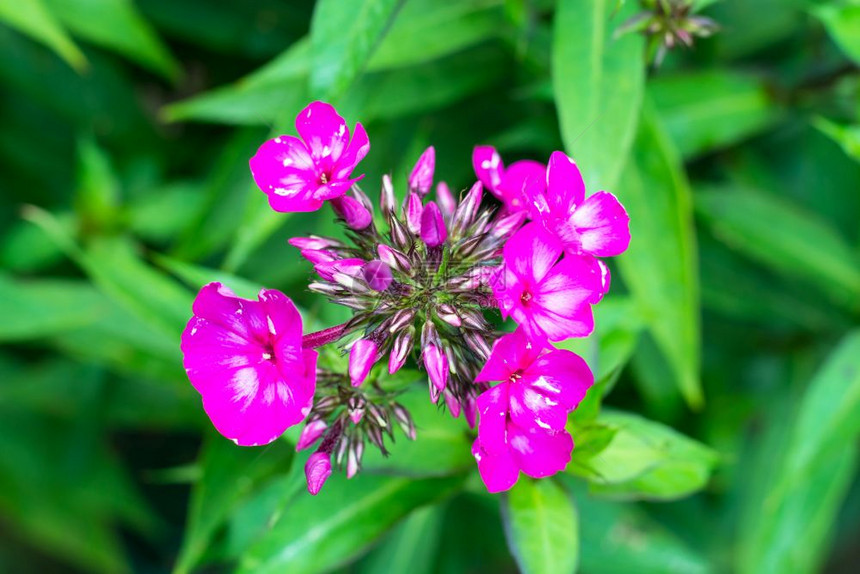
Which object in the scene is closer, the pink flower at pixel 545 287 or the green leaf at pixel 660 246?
the pink flower at pixel 545 287

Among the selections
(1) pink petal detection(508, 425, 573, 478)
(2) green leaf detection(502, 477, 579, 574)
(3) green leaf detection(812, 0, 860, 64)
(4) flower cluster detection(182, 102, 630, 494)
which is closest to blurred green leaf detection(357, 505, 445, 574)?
(2) green leaf detection(502, 477, 579, 574)

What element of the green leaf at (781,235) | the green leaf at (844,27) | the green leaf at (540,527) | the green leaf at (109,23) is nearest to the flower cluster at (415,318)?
the green leaf at (540,527)

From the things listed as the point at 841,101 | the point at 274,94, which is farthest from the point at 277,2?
the point at 841,101

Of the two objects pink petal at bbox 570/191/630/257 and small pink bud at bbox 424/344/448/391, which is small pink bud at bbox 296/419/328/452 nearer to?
small pink bud at bbox 424/344/448/391

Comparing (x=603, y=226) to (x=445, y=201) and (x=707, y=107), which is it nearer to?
(x=445, y=201)

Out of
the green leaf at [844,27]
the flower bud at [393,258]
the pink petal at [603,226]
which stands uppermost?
the flower bud at [393,258]

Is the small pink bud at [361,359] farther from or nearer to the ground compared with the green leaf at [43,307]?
farther from the ground

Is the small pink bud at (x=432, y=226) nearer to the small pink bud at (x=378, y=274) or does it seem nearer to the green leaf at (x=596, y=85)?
the small pink bud at (x=378, y=274)

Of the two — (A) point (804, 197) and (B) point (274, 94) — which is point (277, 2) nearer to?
(B) point (274, 94)
